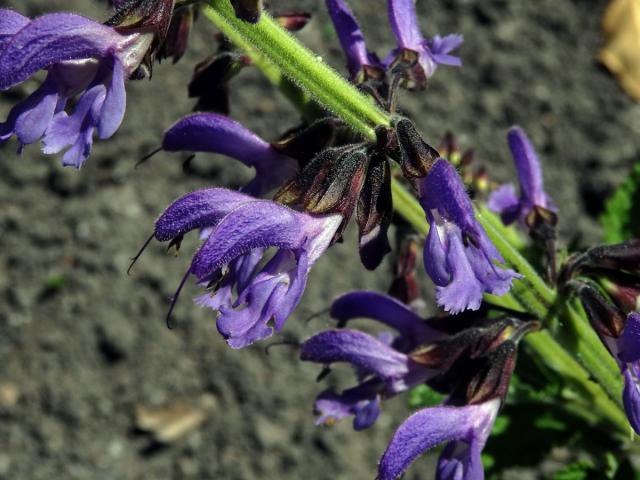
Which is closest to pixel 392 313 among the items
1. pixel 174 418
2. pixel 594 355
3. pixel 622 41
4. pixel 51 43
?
pixel 594 355

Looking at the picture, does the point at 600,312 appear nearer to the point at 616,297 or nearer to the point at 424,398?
the point at 616,297

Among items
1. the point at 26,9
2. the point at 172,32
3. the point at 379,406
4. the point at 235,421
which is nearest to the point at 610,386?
the point at 379,406

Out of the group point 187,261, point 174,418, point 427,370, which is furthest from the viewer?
point 187,261

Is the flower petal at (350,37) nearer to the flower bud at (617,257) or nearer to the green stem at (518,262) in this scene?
the green stem at (518,262)

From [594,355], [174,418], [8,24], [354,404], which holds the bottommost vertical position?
[174,418]

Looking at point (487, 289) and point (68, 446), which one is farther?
point (68, 446)

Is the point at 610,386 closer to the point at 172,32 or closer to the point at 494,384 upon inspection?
the point at 494,384

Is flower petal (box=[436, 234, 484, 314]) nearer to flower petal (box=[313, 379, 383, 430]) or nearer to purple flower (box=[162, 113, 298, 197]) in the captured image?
purple flower (box=[162, 113, 298, 197])
